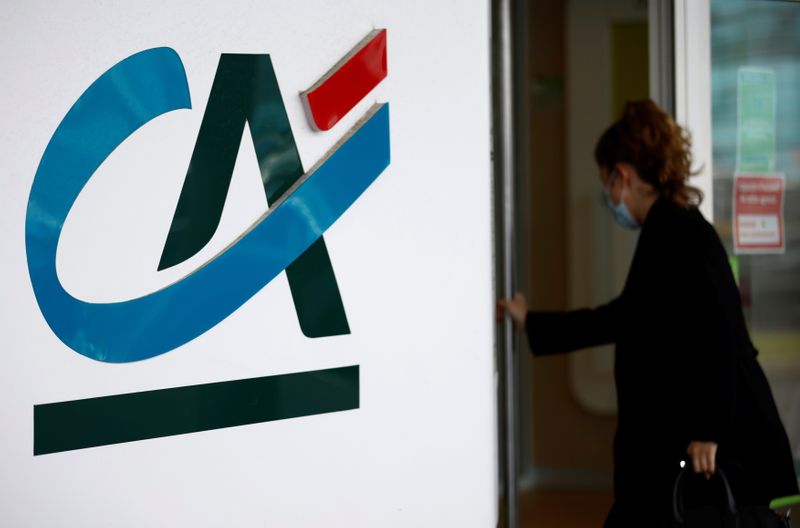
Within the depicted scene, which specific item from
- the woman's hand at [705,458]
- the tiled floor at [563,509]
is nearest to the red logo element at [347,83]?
the woman's hand at [705,458]

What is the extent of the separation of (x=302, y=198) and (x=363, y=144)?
17cm

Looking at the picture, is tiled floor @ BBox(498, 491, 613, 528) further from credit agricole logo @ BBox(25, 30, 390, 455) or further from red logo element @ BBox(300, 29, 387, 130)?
red logo element @ BBox(300, 29, 387, 130)

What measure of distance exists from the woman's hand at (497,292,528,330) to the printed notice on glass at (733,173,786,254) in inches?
35.0

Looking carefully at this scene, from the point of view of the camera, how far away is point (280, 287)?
59.3 inches

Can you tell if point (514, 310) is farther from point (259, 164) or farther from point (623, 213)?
point (259, 164)

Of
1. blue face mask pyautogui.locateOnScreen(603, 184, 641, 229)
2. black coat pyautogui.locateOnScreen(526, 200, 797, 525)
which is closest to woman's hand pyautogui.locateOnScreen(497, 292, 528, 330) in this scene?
black coat pyautogui.locateOnScreen(526, 200, 797, 525)

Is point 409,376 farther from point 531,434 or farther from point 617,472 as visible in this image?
point 531,434

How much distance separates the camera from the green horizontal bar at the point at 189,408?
131cm

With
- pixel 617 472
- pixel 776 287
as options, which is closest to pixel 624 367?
pixel 617 472

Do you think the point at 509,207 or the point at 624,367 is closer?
the point at 509,207

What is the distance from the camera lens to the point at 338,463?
156cm

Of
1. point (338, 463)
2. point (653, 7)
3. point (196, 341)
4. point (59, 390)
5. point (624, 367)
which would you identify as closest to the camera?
point (59, 390)

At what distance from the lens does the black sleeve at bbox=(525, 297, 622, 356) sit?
2.45m

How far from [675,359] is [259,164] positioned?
1233mm
